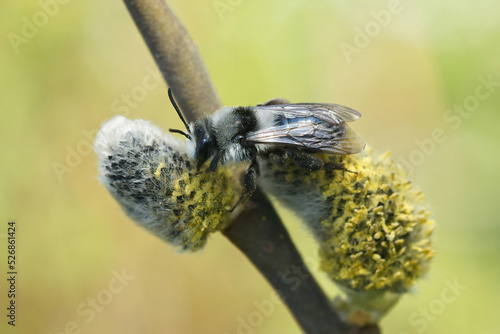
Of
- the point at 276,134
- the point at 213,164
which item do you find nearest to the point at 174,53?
the point at 213,164

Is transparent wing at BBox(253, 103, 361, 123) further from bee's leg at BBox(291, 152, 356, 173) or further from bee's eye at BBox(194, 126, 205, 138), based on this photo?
bee's eye at BBox(194, 126, 205, 138)

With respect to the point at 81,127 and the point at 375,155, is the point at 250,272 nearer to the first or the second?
the point at 81,127

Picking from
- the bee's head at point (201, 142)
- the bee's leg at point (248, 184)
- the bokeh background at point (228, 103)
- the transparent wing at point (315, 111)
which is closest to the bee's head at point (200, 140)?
the bee's head at point (201, 142)

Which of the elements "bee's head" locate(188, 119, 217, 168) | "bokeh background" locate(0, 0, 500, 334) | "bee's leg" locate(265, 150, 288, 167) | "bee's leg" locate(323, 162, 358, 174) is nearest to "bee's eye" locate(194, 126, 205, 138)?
"bee's head" locate(188, 119, 217, 168)

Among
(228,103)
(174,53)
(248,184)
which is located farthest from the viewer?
(228,103)

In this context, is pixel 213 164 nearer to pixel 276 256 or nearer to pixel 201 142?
pixel 201 142

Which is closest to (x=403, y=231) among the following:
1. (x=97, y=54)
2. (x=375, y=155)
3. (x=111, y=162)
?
(x=375, y=155)
